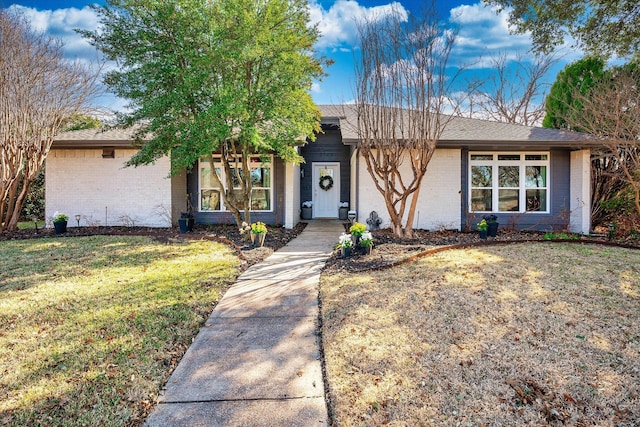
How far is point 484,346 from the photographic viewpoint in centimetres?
347

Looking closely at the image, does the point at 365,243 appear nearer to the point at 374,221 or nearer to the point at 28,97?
the point at 374,221

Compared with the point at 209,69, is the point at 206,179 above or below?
below

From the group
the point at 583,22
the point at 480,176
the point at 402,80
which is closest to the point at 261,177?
the point at 402,80

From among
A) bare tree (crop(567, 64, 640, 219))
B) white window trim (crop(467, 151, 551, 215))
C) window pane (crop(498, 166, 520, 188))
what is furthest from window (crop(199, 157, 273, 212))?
bare tree (crop(567, 64, 640, 219))

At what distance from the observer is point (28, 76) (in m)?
9.91

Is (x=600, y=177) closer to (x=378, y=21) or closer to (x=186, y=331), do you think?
(x=378, y=21)

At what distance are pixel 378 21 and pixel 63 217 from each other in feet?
32.0

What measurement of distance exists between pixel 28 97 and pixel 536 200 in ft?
48.3

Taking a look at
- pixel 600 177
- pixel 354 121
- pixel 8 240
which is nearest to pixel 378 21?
pixel 354 121

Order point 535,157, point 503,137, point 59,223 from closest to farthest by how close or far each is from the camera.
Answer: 1. point 59,223
2. point 503,137
3. point 535,157

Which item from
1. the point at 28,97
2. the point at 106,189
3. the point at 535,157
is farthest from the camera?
the point at 106,189

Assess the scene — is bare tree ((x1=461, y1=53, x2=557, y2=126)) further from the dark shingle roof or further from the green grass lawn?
the green grass lawn

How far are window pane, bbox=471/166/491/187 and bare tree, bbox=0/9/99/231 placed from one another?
468 inches

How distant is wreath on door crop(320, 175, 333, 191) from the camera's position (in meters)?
14.7
